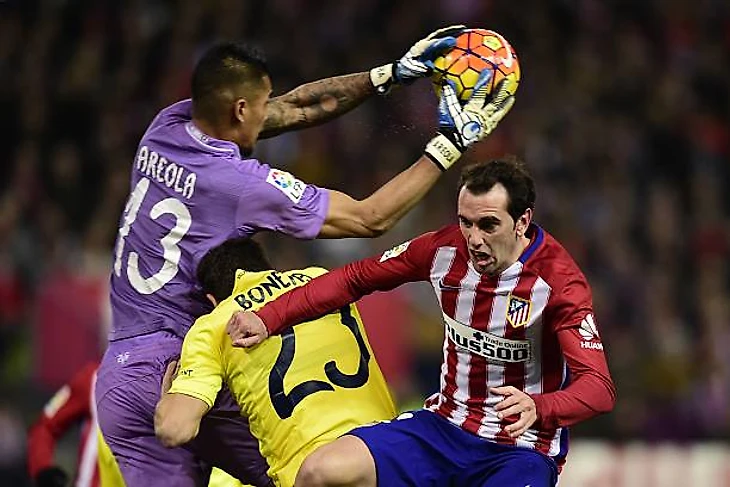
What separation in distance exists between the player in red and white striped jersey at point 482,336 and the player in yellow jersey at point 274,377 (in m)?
0.11

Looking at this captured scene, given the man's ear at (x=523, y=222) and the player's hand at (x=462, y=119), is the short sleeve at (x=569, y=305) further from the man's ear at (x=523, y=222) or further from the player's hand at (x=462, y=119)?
the player's hand at (x=462, y=119)

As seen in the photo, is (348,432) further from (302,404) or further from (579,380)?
(579,380)

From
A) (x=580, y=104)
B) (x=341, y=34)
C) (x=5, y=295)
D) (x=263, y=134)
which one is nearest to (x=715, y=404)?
(x=580, y=104)

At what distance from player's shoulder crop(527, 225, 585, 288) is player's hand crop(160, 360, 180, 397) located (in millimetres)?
1331

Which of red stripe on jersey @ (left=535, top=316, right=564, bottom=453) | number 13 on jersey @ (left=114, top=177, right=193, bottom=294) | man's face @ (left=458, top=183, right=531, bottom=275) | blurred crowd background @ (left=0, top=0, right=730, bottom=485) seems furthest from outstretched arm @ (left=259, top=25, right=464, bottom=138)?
blurred crowd background @ (left=0, top=0, right=730, bottom=485)

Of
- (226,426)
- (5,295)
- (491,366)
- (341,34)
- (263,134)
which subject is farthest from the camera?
(341,34)

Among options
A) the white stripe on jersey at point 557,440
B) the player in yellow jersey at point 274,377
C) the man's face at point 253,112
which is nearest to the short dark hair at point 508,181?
the white stripe on jersey at point 557,440

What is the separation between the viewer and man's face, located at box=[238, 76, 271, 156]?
5.52m

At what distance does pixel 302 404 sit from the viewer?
5.25 metres

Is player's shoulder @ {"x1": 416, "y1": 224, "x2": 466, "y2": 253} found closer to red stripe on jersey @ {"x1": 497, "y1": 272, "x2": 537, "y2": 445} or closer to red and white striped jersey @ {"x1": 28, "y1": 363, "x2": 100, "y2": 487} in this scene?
red stripe on jersey @ {"x1": 497, "y1": 272, "x2": 537, "y2": 445}

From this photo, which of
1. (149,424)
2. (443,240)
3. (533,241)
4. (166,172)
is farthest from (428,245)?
(149,424)

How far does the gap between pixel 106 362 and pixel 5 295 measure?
527cm

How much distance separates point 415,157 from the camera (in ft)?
38.2

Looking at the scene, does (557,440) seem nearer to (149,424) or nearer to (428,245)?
(428,245)
